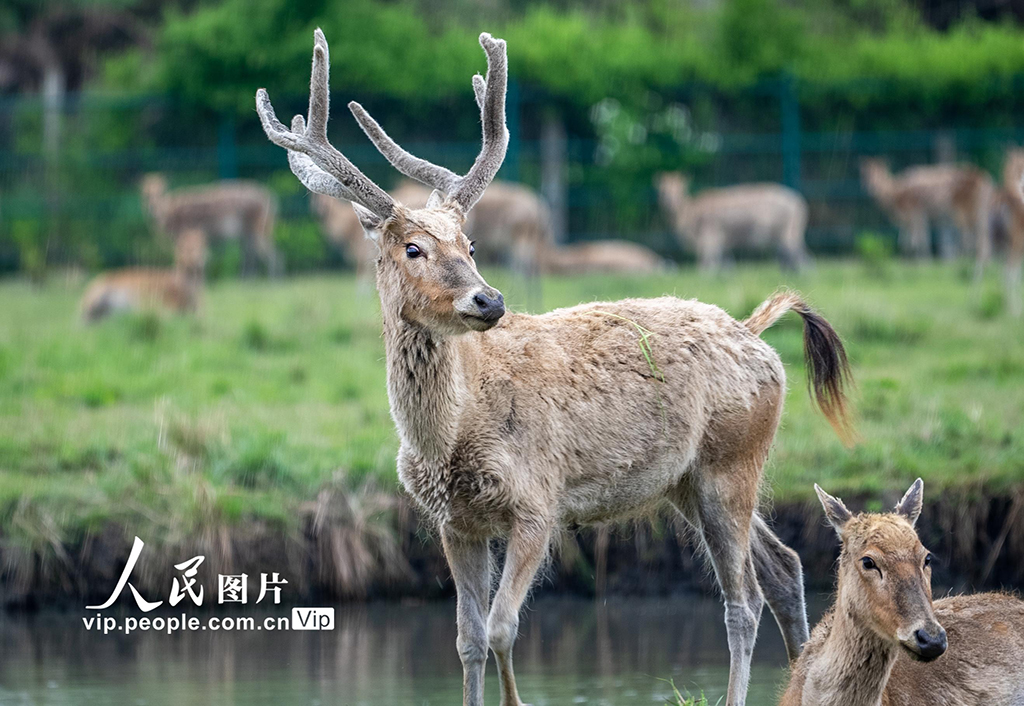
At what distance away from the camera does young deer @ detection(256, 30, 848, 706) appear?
659 cm

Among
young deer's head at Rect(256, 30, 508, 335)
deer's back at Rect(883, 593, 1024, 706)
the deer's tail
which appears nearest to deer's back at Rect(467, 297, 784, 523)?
the deer's tail

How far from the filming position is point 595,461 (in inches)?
275

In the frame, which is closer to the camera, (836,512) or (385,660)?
(836,512)

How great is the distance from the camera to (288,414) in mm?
11789

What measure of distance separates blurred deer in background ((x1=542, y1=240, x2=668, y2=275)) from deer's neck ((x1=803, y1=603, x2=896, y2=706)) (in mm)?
13771

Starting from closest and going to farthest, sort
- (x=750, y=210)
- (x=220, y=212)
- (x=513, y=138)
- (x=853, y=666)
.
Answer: (x=853, y=666)
(x=750, y=210)
(x=220, y=212)
(x=513, y=138)

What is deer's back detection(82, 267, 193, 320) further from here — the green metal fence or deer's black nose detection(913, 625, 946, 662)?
deer's black nose detection(913, 625, 946, 662)

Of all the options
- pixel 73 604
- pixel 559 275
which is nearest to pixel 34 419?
pixel 73 604

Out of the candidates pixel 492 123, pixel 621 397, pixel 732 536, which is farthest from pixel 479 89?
pixel 732 536

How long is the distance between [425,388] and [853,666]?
2.21 meters

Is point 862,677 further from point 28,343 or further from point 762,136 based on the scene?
point 762,136

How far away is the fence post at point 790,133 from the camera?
22.2m

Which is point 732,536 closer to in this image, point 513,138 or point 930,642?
point 930,642

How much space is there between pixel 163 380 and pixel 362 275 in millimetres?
6423
